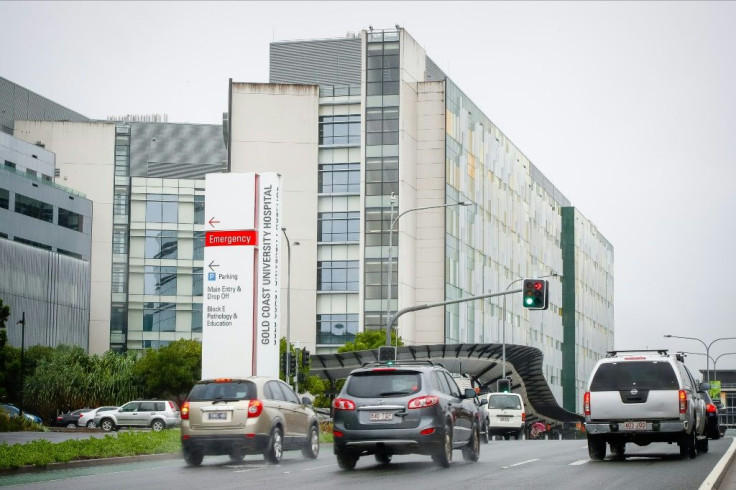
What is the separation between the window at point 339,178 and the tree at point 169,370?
54.8 ft

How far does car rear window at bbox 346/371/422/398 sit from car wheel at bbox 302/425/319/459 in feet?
17.3

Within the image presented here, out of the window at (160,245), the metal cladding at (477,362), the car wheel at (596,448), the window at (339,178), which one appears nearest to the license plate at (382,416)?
the car wheel at (596,448)

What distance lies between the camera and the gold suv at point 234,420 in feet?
77.8

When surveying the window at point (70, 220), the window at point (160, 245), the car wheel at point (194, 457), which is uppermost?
the window at point (70, 220)

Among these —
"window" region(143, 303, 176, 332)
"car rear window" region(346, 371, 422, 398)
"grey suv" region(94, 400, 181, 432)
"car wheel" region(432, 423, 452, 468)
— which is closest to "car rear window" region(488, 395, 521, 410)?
"grey suv" region(94, 400, 181, 432)

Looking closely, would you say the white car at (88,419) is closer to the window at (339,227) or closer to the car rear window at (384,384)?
the window at (339,227)

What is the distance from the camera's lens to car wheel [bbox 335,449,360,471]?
21.5 m

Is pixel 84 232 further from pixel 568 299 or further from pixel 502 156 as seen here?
pixel 568 299

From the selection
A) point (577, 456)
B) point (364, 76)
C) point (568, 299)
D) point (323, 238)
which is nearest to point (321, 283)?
point (323, 238)

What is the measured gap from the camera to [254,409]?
23.7 meters

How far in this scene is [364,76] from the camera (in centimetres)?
9250

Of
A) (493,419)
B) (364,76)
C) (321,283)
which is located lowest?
(493,419)

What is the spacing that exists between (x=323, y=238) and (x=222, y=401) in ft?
228

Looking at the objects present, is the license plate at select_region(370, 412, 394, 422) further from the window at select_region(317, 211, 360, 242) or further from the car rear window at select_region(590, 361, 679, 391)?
the window at select_region(317, 211, 360, 242)
